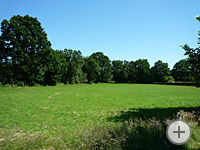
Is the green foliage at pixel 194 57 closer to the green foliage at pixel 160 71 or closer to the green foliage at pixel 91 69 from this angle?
the green foliage at pixel 91 69

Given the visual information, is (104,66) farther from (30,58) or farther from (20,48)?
(20,48)

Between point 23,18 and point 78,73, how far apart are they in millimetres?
33686

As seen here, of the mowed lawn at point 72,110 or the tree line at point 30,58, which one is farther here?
the tree line at point 30,58

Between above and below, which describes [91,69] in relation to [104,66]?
below

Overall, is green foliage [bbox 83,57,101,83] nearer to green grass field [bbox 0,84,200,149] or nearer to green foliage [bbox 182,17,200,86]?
green grass field [bbox 0,84,200,149]

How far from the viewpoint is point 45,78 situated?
163 feet

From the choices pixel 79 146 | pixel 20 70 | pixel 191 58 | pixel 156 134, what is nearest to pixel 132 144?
pixel 156 134

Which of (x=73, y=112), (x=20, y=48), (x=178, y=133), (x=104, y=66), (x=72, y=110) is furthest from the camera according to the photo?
(x=104, y=66)

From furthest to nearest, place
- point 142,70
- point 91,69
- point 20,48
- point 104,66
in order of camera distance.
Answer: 1. point 142,70
2. point 104,66
3. point 91,69
4. point 20,48

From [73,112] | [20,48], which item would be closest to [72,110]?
[73,112]

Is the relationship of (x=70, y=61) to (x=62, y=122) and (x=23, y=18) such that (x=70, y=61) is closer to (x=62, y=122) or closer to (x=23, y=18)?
(x=23, y=18)

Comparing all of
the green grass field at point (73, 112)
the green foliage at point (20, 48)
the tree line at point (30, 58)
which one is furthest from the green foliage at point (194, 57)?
the green foliage at point (20, 48)

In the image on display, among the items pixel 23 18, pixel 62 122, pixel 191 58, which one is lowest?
pixel 62 122

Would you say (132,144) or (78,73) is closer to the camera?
(132,144)
